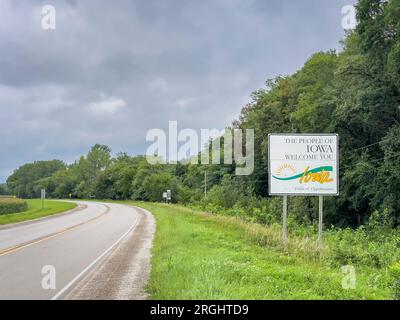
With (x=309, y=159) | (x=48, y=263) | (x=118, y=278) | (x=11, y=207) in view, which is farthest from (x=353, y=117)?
(x=11, y=207)

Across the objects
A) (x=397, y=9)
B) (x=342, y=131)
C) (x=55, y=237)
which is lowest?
(x=55, y=237)

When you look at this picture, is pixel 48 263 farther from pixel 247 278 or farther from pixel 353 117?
pixel 353 117

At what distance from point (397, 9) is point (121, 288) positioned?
90.3 ft

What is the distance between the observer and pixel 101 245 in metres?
19.2

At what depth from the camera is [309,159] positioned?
17.7m

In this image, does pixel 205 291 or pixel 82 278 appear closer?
pixel 205 291

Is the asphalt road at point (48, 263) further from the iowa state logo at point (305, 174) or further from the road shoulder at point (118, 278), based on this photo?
the iowa state logo at point (305, 174)

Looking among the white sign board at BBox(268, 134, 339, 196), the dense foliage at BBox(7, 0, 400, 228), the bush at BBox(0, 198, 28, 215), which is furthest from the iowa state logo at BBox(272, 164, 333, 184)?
the bush at BBox(0, 198, 28, 215)

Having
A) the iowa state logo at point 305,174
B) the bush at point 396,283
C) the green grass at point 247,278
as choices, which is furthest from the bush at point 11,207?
the bush at point 396,283
